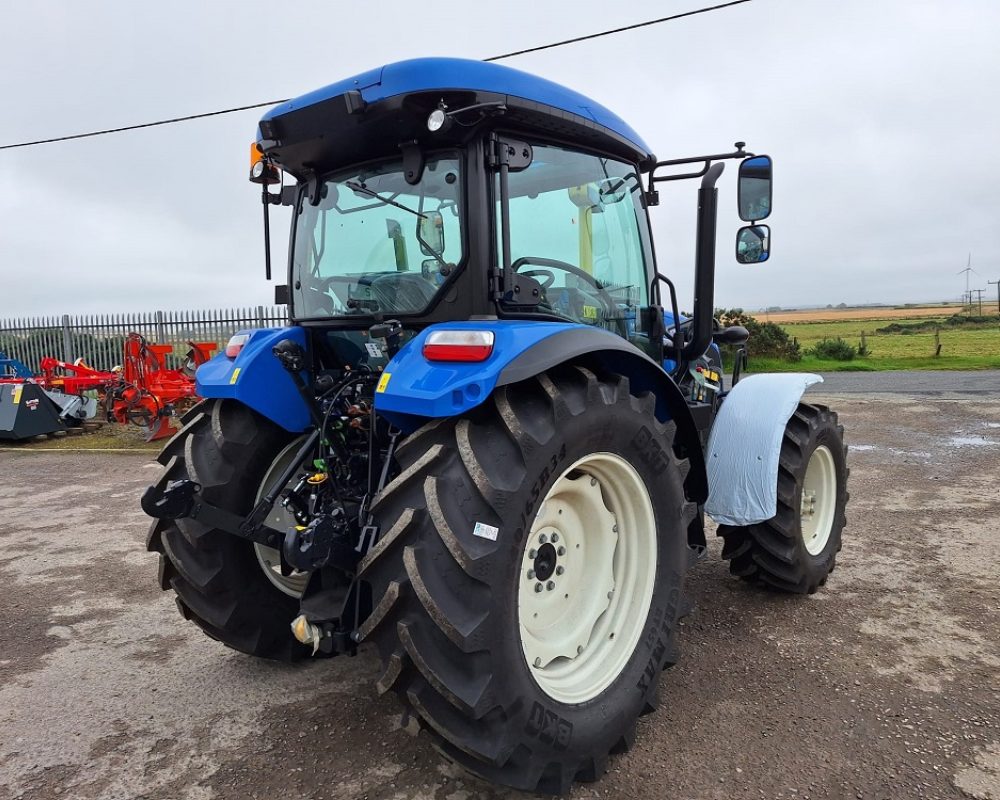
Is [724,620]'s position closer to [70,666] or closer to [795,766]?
[795,766]

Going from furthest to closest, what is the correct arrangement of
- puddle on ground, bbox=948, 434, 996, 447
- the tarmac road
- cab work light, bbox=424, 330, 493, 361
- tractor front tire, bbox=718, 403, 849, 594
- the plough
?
the tarmac road → the plough → puddle on ground, bbox=948, 434, 996, 447 → tractor front tire, bbox=718, 403, 849, 594 → cab work light, bbox=424, 330, 493, 361

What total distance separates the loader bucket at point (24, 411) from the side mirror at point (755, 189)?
10.3 m

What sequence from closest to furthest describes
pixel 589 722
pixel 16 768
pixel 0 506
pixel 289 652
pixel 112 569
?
pixel 589 722
pixel 16 768
pixel 289 652
pixel 112 569
pixel 0 506

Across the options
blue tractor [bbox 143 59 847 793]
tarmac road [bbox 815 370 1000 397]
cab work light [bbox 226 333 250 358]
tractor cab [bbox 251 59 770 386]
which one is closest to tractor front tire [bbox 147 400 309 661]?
blue tractor [bbox 143 59 847 793]

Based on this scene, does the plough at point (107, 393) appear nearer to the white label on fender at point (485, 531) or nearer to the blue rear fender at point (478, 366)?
the blue rear fender at point (478, 366)

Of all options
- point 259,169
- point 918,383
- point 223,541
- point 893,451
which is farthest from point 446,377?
point 918,383

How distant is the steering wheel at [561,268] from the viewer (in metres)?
2.76

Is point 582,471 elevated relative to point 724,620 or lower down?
elevated

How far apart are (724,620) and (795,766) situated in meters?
1.20

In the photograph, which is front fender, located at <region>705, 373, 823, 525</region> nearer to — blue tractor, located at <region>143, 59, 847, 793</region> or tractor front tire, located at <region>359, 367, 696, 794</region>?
blue tractor, located at <region>143, 59, 847, 793</region>

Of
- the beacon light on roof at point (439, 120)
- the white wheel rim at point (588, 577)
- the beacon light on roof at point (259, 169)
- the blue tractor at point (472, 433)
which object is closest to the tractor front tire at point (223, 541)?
the blue tractor at point (472, 433)

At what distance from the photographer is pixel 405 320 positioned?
2.72m

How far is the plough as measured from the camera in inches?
397

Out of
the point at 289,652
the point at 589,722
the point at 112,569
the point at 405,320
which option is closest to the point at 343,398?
the point at 405,320
